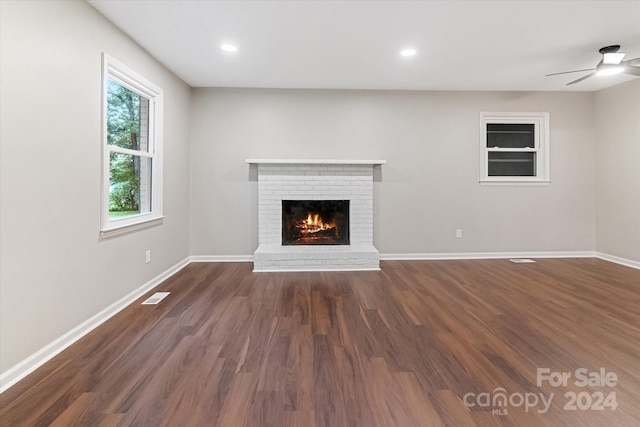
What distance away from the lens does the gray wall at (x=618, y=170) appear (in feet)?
14.3

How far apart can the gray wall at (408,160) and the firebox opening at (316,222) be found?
0.52 metres

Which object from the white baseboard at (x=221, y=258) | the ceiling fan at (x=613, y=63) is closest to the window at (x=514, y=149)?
the ceiling fan at (x=613, y=63)

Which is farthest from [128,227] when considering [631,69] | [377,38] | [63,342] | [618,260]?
[618,260]

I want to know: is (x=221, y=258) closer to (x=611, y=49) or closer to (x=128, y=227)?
(x=128, y=227)

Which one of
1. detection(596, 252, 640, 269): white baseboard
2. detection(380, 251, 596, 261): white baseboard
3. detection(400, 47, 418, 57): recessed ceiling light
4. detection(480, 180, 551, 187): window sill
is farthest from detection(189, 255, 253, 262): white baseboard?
detection(596, 252, 640, 269): white baseboard

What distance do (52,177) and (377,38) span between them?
3.01m

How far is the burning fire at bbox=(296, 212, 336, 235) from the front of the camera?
4906 mm

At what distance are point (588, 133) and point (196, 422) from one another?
21.2ft

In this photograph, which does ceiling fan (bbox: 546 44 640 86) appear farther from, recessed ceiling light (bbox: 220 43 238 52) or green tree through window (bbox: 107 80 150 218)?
green tree through window (bbox: 107 80 150 218)

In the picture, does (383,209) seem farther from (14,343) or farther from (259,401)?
(14,343)

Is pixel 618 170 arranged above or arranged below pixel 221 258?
above

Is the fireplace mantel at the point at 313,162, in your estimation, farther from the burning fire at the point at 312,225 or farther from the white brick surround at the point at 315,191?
the burning fire at the point at 312,225

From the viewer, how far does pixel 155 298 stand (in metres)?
3.19

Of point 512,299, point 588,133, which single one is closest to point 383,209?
point 512,299
